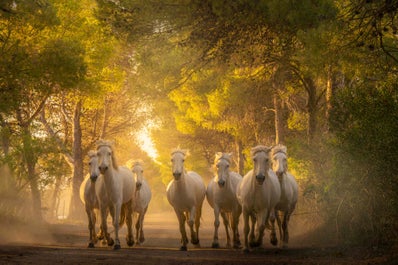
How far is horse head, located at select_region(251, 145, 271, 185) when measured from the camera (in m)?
12.9

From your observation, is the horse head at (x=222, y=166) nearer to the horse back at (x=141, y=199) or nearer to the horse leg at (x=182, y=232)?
the horse leg at (x=182, y=232)

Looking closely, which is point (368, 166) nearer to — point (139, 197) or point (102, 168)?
point (102, 168)

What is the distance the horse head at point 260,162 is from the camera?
12852 mm

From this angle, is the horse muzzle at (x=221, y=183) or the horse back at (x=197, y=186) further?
the horse back at (x=197, y=186)

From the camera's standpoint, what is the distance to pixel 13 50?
18.1m

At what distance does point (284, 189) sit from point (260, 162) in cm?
260

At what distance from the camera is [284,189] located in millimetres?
15461

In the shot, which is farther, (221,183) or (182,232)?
(182,232)

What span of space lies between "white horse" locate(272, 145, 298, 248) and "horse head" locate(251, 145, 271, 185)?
1233 millimetres

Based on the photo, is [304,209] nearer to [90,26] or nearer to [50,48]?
[50,48]

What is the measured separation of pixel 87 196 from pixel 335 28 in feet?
25.4

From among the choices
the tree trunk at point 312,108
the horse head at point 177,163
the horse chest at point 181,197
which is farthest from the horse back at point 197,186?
the tree trunk at point 312,108

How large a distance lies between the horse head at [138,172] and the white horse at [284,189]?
15.0 ft

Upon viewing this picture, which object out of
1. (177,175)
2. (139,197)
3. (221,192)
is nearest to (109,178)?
(177,175)
